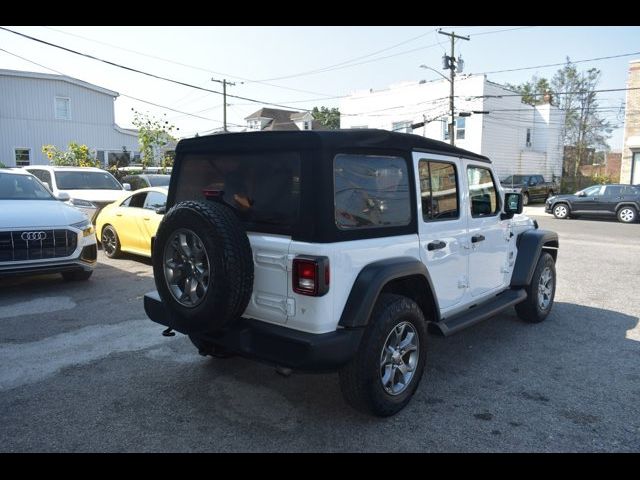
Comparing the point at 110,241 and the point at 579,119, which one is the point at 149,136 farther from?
the point at 579,119

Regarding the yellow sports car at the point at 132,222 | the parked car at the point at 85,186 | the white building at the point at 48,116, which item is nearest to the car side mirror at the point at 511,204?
the yellow sports car at the point at 132,222

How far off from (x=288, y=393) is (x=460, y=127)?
29498 mm

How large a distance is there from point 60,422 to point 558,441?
3227mm

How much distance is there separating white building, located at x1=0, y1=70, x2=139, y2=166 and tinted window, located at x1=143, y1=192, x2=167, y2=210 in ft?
67.6

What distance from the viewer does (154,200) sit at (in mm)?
8766

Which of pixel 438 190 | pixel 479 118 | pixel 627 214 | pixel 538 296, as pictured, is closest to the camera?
pixel 438 190

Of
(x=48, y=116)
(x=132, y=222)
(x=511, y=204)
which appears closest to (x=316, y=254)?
(x=511, y=204)

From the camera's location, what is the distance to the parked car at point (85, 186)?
34.8 feet

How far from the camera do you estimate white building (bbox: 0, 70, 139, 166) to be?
25.0m

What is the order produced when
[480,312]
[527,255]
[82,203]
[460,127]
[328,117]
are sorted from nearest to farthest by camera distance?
[480,312] → [527,255] → [82,203] → [460,127] → [328,117]

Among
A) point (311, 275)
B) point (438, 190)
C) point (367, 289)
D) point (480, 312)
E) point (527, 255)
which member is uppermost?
point (438, 190)

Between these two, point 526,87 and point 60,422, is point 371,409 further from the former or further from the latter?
point 526,87

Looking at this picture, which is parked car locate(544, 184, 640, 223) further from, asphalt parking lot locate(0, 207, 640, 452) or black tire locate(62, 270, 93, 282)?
black tire locate(62, 270, 93, 282)

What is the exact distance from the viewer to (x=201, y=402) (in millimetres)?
3701
